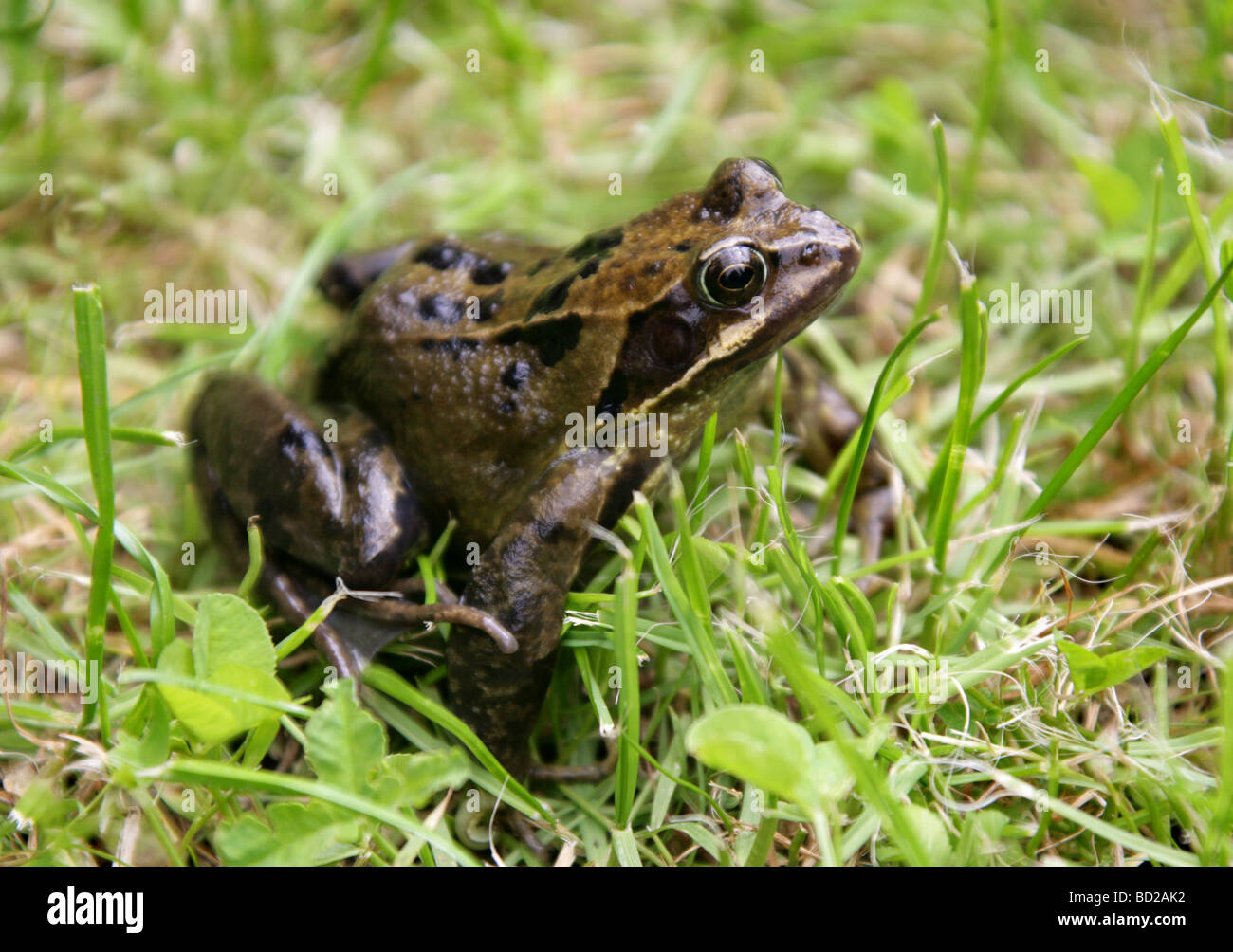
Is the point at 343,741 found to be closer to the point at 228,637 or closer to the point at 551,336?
the point at 228,637

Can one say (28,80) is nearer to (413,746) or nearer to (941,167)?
(413,746)

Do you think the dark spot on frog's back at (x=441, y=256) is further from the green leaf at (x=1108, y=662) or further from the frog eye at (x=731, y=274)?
the green leaf at (x=1108, y=662)

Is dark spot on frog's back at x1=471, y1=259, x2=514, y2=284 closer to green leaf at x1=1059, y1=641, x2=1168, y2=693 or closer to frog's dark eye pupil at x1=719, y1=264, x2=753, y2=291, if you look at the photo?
frog's dark eye pupil at x1=719, y1=264, x2=753, y2=291

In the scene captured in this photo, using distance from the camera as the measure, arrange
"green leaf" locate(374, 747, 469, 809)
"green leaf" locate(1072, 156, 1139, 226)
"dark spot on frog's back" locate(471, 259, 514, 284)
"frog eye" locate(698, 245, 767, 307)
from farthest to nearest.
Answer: "green leaf" locate(1072, 156, 1139, 226), "dark spot on frog's back" locate(471, 259, 514, 284), "frog eye" locate(698, 245, 767, 307), "green leaf" locate(374, 747, 469, 809)

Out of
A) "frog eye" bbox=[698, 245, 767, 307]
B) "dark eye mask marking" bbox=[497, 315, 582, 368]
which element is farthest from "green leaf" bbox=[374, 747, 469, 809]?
"frog eye" bbox=[698, 245, 767, 307]

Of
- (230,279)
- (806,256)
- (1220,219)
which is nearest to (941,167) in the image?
(806,256)

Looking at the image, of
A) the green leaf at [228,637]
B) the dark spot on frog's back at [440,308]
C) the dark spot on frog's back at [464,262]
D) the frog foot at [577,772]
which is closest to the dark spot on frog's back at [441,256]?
the dark spot on frog's back at [464,262]

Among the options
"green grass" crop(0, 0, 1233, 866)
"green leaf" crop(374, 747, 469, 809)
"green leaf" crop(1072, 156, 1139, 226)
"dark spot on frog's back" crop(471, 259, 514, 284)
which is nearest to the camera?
"green leaf" crop(374, 747, 469, 809)
